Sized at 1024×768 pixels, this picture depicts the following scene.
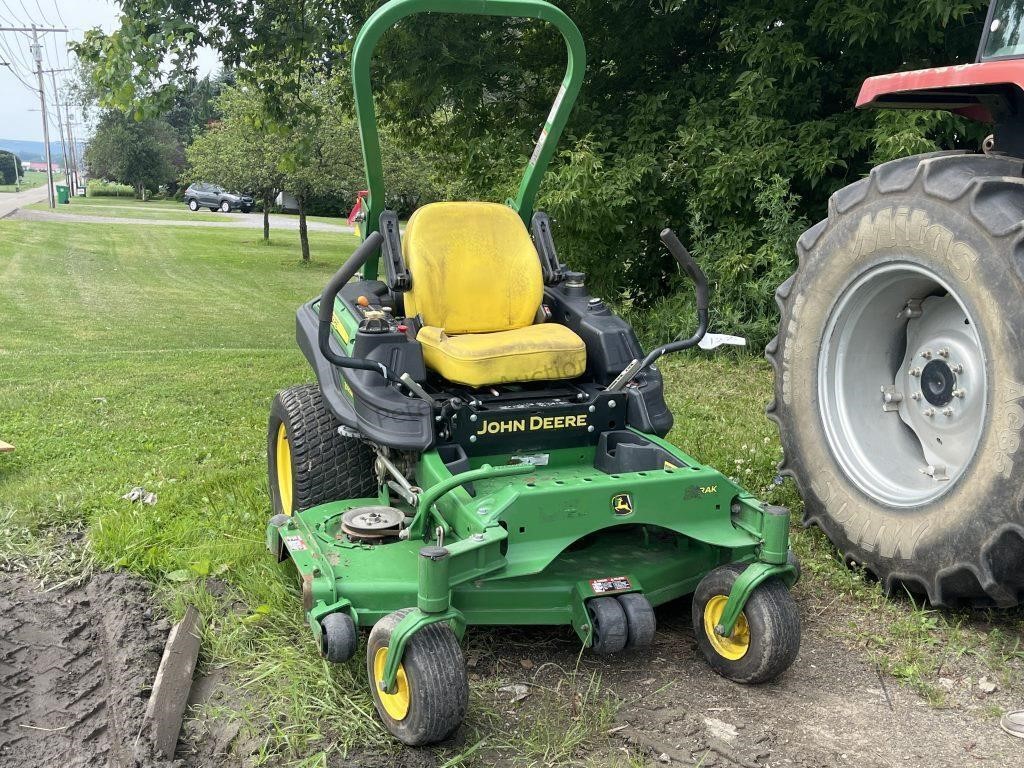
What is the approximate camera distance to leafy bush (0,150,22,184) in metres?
56.6

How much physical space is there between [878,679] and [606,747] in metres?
0.91

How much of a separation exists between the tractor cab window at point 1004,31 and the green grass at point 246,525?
1.87 m

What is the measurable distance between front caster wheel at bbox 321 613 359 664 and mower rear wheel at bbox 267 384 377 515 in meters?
1.05

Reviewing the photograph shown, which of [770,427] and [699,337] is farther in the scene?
[770,427]

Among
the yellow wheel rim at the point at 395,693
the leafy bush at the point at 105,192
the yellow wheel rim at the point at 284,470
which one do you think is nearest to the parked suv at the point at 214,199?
the leafy bush at the point at 105,192

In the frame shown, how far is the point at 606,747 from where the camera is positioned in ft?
8.56

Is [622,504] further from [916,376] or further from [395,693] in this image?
[916,376]

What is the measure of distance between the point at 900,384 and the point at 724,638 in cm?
125

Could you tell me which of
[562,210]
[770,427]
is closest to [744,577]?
[770,427]

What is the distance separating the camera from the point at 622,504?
2.92 metres

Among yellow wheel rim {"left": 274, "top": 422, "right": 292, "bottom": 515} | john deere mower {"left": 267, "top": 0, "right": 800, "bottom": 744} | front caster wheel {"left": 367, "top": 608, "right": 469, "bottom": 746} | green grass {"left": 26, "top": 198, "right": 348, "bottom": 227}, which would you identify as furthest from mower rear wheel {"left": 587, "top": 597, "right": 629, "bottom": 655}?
green grass {"left": 26, "top": 198, "right": 348, "bottom": 227}

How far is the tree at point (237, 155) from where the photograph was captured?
22316mm

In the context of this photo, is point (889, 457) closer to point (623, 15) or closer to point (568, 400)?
point (568, 400)

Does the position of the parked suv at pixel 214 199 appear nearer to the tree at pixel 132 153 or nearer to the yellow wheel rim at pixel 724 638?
the tree at pixel 132 153
